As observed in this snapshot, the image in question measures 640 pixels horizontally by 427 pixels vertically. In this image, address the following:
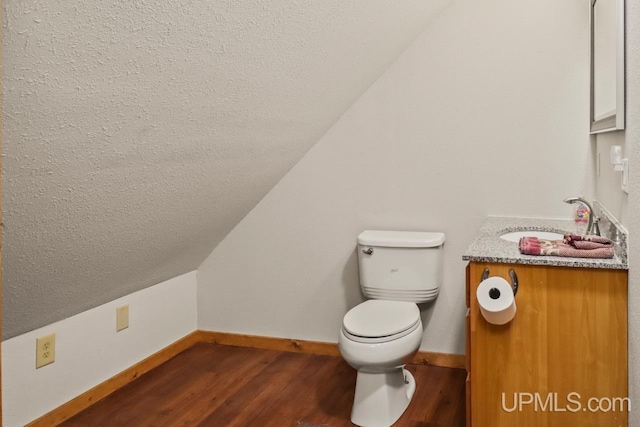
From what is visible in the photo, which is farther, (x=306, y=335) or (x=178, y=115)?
(x=306, y=335)

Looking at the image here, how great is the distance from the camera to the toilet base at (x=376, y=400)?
2.51 m

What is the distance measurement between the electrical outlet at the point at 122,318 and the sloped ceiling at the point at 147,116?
0.10 metres


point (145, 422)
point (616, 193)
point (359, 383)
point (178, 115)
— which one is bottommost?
point (145, 422)

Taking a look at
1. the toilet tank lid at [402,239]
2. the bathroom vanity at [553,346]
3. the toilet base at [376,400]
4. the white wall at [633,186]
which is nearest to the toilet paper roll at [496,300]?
the bathroom vanity at [553,346]

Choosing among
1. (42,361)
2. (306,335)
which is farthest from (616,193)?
(42,361)

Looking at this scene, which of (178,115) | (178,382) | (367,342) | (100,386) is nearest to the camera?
(178,115)

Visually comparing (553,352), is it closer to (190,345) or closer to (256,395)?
(256,395)

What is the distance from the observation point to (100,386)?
2771mm

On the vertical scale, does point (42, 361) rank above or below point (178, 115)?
below

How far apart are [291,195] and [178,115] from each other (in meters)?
1.52

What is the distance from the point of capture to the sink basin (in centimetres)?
254

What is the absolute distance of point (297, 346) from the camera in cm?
342

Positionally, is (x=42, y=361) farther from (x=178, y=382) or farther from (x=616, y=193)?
(x=616, y=193)

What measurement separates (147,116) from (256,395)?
1.60 m
